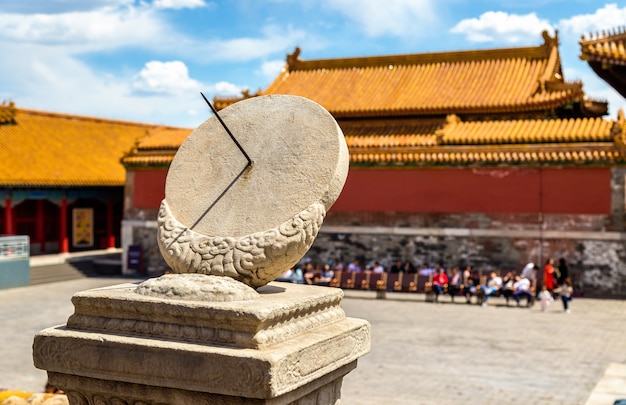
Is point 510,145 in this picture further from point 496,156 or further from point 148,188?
point 148,188

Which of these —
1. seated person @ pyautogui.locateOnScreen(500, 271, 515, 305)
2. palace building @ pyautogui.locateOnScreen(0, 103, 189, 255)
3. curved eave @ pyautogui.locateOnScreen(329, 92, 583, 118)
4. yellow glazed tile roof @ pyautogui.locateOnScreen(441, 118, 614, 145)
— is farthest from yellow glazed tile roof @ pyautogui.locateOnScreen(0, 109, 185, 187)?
seated person @ pyautogui.locateOnScreen(500, 271, 515, 305)

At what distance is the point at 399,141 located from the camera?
69.9ft

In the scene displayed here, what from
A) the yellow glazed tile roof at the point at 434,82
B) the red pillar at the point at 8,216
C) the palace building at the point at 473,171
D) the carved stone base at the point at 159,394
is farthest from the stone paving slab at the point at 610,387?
the red pillar at the point at 8,216

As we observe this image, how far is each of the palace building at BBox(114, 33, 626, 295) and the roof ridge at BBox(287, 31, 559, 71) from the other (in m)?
0.06

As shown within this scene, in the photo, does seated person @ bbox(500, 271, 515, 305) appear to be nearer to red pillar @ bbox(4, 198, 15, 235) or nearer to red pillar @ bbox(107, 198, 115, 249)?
red pillar @ bbox(4, 198, 15, 235)

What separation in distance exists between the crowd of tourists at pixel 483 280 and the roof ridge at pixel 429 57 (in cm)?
747

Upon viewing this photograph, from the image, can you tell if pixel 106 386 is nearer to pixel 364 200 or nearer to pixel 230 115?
pixel 230 115

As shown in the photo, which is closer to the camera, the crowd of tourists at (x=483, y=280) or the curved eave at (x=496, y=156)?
the crowd of tourists at (x=483, y=280)

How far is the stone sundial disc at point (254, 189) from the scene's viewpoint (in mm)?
4691

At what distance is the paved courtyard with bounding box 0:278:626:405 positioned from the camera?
10.1 metres

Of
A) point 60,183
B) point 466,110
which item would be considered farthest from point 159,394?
point 60,183

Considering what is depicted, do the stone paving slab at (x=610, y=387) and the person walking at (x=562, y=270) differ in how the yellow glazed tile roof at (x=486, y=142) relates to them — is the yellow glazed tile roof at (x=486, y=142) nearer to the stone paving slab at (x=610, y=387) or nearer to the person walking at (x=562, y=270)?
the person walking at (x=562, y=270)

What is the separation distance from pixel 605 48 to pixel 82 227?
1793cm

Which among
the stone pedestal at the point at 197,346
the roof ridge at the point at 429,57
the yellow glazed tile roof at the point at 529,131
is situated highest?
the roof ridge at the point at 429,57
